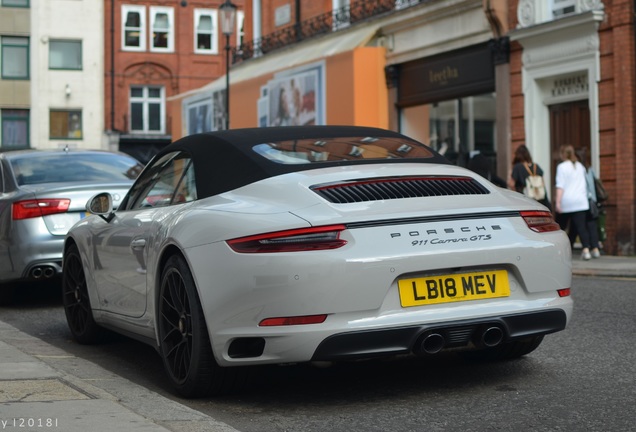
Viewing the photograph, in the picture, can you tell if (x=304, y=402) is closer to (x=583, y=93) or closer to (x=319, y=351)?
(x=319, y=351)

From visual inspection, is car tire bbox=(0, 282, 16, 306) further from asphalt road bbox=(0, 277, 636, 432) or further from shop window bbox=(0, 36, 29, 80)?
shop window bbox=(0, 36, 29, 80)

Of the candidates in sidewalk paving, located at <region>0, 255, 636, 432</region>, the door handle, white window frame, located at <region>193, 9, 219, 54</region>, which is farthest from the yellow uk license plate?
white window frame, located at <region>193, 9, 219, 54</region>

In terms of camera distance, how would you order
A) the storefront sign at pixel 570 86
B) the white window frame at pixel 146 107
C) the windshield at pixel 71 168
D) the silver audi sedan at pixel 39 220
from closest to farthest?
the silver audi sedan at pixel 39 220 → the windshield at pixel 71 168 → the storefront sign at pixel 570 86 → the white window frame at pixel 146 107

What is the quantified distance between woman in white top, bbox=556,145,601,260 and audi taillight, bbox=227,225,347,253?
12.3 metres

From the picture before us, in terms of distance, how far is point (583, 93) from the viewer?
19797 mm

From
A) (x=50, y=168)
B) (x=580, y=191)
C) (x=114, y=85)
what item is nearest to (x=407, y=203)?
(x=50, y=168)

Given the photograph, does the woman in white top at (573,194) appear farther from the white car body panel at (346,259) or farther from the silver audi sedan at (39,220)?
the white car body panel at (346,259)

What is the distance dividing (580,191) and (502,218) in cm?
1172

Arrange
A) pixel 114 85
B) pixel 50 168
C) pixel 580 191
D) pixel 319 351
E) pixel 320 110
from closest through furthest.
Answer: pixel 319 351, pixel 50 168, pixel 580 191, pixel 320 110, pixel 114 85

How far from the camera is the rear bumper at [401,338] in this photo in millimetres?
5141

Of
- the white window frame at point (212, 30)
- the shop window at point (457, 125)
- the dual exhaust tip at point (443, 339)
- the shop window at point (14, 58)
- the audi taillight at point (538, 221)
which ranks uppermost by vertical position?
the white window frame at point (212, 30)

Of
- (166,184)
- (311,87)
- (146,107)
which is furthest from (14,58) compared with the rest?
(166,184)

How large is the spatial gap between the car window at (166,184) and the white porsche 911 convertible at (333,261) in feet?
0.12

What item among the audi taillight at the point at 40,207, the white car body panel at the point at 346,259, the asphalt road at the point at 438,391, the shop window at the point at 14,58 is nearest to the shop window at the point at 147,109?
the shop window at the point at 14,58
